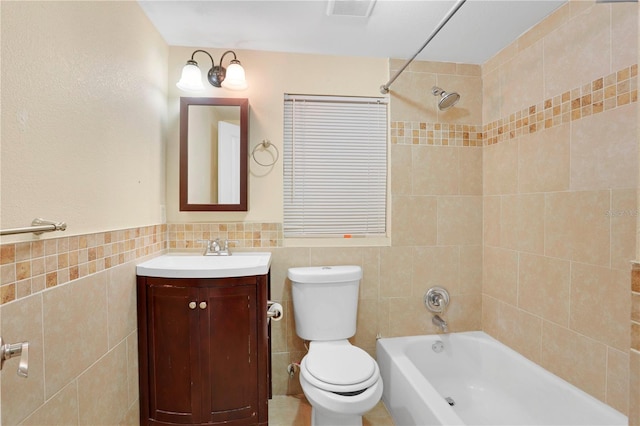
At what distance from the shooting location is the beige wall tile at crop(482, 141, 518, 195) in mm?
1744

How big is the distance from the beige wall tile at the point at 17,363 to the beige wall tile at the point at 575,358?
7.15 ft

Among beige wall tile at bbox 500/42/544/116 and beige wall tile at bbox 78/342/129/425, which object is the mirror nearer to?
beige wall tile at bbox 78/342/129/425

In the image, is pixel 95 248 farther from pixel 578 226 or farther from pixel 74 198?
pixel 578 226

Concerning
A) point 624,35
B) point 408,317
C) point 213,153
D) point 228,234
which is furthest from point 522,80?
point 228,234

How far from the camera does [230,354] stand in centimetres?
138

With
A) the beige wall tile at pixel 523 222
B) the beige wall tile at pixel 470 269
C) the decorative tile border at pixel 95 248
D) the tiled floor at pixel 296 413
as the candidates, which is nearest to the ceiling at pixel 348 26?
the beige wall tile at pixel 523 222

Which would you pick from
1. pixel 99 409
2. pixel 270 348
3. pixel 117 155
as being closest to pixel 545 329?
pixel 270 348

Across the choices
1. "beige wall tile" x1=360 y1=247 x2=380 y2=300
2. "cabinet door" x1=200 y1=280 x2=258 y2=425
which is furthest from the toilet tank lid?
"cabinet door" x1=200 y1=280 x2=258 y2=425

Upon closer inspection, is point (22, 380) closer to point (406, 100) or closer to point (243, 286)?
point (243, 286)

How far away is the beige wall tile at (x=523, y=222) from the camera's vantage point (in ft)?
5.13

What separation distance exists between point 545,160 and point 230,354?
1954mm

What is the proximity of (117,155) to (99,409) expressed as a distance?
107cm

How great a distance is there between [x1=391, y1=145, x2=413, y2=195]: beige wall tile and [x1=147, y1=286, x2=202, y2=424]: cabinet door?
1.40 meters

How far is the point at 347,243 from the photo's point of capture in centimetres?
191
